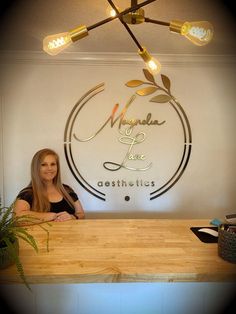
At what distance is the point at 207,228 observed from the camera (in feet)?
5.86

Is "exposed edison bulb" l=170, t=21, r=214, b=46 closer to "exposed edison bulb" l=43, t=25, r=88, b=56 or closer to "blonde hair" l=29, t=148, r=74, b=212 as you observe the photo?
"exposed edison bulb" l=43, t=25, r=88, b=56

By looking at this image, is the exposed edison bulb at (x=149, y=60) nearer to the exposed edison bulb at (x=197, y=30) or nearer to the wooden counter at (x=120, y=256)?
the exposed edison bulb at (x=197, y=30)

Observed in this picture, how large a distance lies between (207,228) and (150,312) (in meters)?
0.69

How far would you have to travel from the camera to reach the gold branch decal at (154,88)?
2.99 meters

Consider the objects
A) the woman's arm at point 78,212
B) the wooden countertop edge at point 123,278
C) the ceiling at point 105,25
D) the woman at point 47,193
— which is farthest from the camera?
the woman's arm at point 78,212

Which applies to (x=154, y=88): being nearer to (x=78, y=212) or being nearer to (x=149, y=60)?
(x=149, y=60)

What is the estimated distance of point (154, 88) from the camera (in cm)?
301

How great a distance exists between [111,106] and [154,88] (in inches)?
21.9

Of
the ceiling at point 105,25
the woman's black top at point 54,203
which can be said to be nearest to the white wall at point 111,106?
the ceiling at point 105,25

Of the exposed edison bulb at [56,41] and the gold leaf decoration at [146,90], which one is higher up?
the gold leaf decoration at [146,90]

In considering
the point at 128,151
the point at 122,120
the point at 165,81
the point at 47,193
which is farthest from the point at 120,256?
the point at 165,81

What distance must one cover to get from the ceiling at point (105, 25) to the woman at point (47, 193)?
1169 mm

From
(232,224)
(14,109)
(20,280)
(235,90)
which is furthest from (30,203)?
(235,90)

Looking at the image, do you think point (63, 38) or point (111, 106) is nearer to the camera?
point (63, 38)
